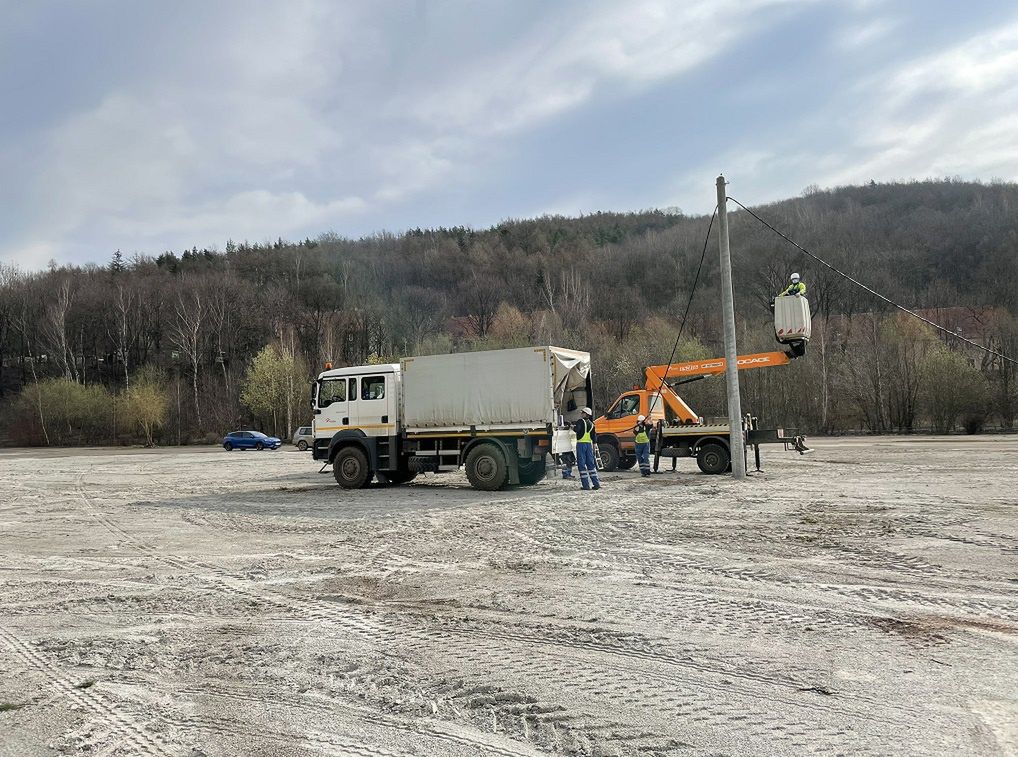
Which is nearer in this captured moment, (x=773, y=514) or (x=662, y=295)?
(x=773, y=514)

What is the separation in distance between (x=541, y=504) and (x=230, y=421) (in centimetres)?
5811

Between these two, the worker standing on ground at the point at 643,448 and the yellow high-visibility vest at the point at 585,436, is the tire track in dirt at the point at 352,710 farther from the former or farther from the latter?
the worker standing on ground at the point at 643,448

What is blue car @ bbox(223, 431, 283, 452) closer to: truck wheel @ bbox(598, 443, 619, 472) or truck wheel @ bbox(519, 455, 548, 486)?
truck wheel @ bbox(598, 443, 619, 472)

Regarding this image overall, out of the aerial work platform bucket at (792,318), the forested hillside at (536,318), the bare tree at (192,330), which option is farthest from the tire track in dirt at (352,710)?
the bare tree at (192,330)

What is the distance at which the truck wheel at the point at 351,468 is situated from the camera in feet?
59.4

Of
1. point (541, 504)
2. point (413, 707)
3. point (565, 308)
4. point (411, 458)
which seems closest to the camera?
point (413, 707)

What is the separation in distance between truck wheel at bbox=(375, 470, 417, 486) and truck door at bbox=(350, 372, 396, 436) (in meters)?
1.28

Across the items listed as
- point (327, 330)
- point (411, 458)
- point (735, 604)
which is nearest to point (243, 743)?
point (735, 604)

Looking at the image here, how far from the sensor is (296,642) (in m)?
6.12

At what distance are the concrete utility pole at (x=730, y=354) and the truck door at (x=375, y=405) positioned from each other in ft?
27.3

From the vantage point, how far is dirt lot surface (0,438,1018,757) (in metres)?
4.28

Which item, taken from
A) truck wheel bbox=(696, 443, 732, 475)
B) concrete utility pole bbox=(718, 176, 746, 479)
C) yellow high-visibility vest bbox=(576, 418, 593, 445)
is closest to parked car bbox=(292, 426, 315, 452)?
truck wheel bbox=(696, 443, 732, 475)

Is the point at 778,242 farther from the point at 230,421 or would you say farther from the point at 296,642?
the point at 296,642

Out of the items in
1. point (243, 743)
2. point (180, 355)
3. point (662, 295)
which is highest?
point (662, 295)
